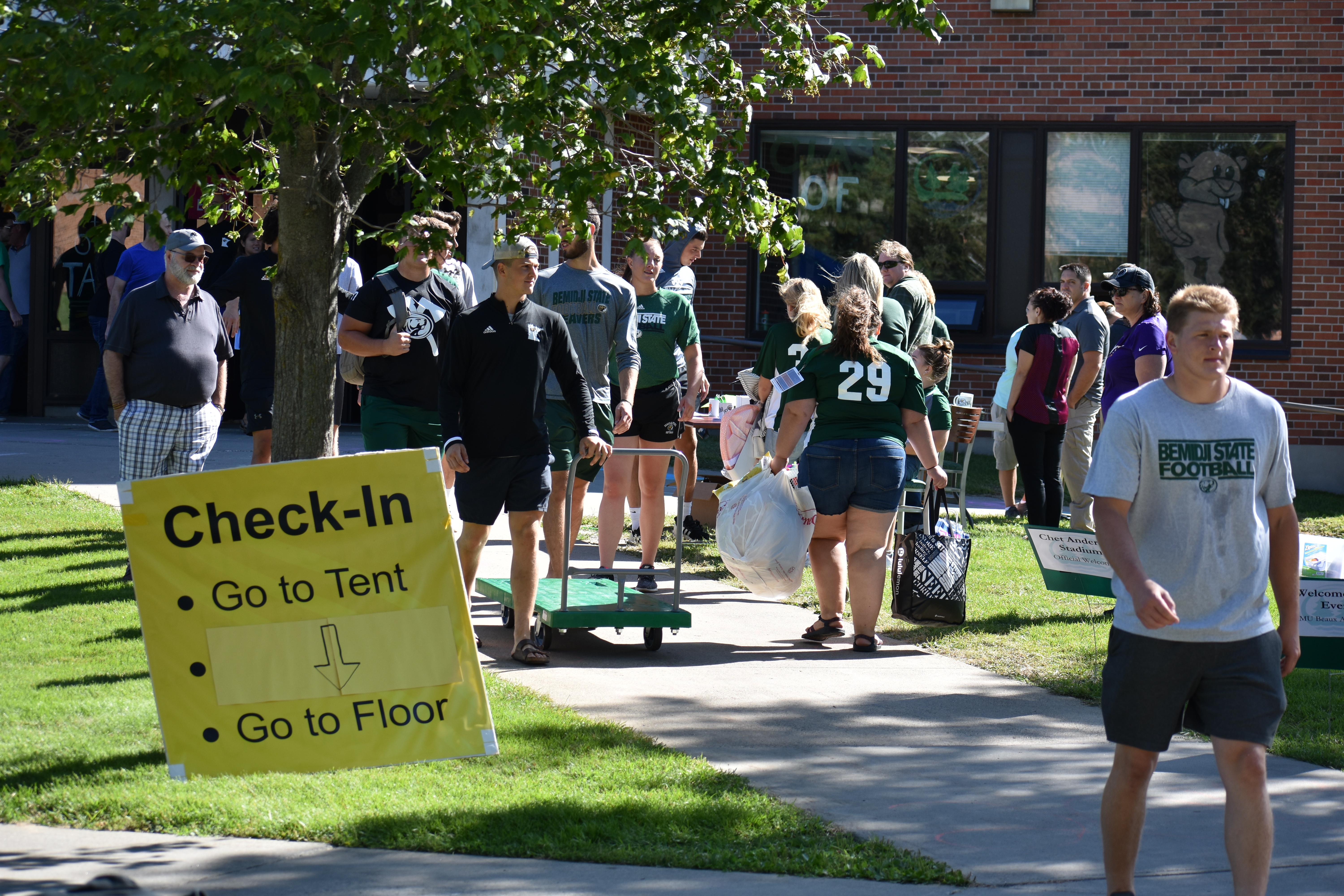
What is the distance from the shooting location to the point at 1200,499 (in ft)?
13.6

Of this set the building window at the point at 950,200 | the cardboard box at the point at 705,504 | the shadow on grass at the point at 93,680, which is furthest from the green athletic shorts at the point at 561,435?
the building window at the point at 950,200

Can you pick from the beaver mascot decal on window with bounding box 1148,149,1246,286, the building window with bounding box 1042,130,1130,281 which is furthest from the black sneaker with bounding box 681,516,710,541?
the beaver mascot decal on window with bounding box 1148,149,1246,286

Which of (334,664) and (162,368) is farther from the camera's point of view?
(162,368)

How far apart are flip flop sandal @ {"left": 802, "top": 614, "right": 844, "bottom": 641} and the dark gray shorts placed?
383 cm

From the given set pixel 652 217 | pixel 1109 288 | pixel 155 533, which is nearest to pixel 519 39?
pixel 652 217

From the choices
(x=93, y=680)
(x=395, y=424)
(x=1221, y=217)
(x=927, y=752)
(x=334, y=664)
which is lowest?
(x=927, y=752)

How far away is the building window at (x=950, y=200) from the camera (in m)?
16.6

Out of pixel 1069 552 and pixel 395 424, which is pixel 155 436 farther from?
pixel 1069 552

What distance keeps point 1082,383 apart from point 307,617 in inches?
293

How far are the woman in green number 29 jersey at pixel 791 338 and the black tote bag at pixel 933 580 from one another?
932 mm

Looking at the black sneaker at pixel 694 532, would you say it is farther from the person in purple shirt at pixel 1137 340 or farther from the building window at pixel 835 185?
the building window at pixel 835 185

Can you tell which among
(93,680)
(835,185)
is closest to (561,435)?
(93,680)

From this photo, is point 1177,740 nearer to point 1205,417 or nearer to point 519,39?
point 1205,417

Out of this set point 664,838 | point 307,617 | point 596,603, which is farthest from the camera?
point 596,603
